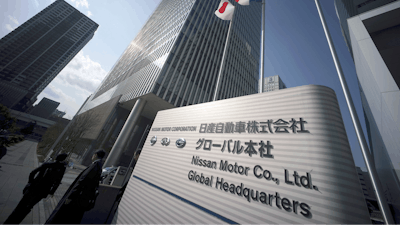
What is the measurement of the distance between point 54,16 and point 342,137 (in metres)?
150

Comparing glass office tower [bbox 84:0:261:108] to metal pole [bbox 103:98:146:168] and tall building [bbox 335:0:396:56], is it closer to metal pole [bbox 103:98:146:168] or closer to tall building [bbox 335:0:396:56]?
metal pole [bbox 103:98:146:168]

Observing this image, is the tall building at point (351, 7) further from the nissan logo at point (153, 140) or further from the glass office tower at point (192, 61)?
the glass office tower at point (192, 61)

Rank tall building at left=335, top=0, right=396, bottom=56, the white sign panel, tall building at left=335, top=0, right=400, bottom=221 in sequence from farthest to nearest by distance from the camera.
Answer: tall building at left=335, top=0, right=396, bottom=56, tall building at left=335, top=0, right=400, bottom=221, the white sign panel

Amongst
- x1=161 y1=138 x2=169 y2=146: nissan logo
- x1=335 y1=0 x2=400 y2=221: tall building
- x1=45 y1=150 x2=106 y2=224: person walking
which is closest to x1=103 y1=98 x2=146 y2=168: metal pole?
x1=161 y1=138 x2=169 y2=146: nissan logo

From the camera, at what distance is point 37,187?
10.7 feet

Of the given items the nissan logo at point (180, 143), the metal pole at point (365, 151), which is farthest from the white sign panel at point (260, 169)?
the metal pole at point (365, 151)

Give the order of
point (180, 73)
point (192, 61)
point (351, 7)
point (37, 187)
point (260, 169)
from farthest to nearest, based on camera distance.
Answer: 1. point (192, 61)
2. point (180, 73)
3. point (351, 7)
4. point (37, 187)
5. point (260, 169)

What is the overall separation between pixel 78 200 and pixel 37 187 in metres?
1.20

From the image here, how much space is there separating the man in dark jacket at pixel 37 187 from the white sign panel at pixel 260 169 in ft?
7.29

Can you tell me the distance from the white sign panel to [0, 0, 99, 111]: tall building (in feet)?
351

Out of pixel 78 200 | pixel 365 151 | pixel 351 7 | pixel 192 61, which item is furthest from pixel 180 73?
pixel 365 151

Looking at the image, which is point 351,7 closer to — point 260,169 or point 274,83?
point 260,169

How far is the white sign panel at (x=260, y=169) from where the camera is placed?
2.06 meters

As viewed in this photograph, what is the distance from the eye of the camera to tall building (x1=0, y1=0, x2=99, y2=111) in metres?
74.1
